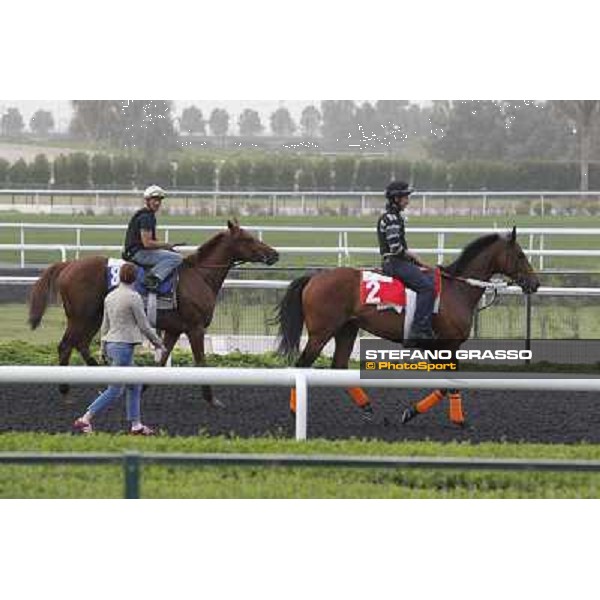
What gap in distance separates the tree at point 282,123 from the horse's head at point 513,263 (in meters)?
7.47

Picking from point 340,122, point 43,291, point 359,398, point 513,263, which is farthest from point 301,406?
point 340,122

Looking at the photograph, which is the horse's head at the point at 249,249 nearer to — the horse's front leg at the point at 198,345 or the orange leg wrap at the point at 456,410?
the horse's front leg at the point at 198,345

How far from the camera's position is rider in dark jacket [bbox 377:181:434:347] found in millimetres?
11477

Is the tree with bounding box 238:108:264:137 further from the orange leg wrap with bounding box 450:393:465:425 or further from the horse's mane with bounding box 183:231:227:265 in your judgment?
the orange leg wrap with bounding box 450:393:465:425

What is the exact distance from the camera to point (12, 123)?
21000 millimetres

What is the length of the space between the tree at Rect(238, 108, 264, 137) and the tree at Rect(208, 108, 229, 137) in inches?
7.9

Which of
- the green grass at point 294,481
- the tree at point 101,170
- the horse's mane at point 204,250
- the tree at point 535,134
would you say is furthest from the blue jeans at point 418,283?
the tree at point 101,170

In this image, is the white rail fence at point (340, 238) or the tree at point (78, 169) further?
the tree at point (78, 169)

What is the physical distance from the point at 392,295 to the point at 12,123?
10.5 m

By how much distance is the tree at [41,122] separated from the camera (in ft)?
65.2

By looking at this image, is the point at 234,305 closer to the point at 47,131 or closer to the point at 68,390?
the point at 68,390

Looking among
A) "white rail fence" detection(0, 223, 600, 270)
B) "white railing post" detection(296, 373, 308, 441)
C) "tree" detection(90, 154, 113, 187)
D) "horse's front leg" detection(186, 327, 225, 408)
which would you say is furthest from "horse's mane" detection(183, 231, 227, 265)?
"tree" detection(90, 154, 113, 187)

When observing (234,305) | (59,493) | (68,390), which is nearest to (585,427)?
(68,390)

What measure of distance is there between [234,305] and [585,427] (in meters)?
6.03
